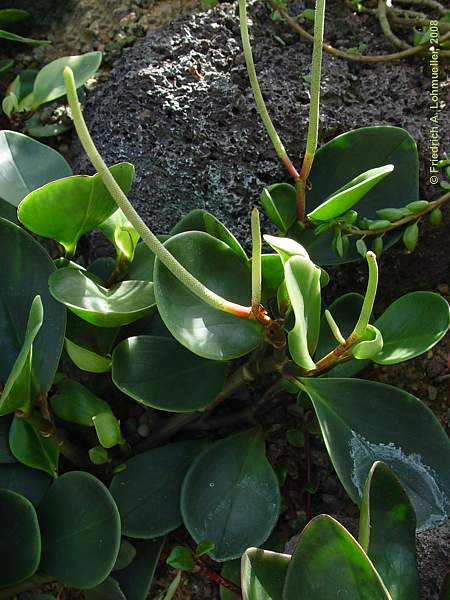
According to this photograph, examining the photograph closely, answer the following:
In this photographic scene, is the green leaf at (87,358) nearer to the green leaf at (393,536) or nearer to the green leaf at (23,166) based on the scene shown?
the green leaf at (23,166)

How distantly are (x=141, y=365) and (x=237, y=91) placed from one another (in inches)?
17.9

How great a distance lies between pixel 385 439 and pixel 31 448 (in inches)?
15.9

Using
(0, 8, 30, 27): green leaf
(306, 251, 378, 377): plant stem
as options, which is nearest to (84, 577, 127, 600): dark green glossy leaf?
(306, 251, 378, 377): plant stem

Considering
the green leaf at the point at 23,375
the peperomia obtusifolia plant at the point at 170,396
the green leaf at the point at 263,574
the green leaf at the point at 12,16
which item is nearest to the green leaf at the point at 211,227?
the peperomia obtusifolia plant at the point at 170,396

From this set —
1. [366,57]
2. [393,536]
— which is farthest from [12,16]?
[393,536]

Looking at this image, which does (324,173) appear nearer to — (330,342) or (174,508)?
(330,342)

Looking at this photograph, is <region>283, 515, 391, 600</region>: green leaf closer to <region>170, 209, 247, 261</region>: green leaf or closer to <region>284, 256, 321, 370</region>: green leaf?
<region>284, 256, 321, 370</region>: green leaf

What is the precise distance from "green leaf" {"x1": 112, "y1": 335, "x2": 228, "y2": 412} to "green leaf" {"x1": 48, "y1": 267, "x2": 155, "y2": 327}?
0.15 ft

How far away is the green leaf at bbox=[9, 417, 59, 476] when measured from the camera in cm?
83

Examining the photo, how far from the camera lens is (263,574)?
687 mm

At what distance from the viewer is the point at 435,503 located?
0.77 metres

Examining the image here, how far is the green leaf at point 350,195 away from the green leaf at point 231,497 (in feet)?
0.96

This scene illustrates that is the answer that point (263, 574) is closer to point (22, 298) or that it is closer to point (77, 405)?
point (77, 405)

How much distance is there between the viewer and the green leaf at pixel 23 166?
2.88ft
